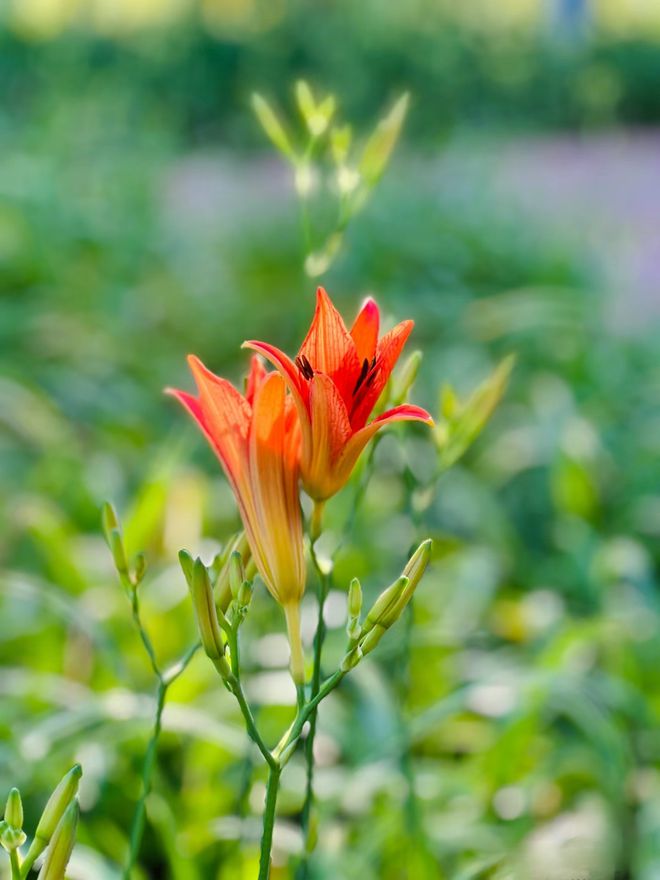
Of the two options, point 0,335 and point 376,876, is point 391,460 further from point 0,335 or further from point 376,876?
point 376,876

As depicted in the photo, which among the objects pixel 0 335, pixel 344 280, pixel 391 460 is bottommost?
pixel 391 460

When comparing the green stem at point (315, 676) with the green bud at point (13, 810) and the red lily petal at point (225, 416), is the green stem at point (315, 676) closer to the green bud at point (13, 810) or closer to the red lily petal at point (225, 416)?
the red lily petal at point (225, 416)

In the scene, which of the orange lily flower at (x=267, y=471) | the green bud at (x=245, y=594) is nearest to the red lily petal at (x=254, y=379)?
the orange lily flower at (x=267, y=471)

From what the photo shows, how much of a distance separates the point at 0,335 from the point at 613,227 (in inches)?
105

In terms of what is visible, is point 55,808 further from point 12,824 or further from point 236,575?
point 236,575

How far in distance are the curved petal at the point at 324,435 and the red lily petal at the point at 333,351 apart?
0.03 meters

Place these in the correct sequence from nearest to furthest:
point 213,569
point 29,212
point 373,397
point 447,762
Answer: point 373,397 < point 213,569 < point 447,762 < point 29,212

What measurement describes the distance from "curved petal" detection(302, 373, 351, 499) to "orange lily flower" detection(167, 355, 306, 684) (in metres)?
0.02

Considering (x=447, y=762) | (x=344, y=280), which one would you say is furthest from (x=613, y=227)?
(x=447, y=762)

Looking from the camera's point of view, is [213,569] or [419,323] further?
[419,323]

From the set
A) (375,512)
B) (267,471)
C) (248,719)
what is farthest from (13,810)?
(375,512)

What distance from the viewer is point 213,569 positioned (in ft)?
2.85

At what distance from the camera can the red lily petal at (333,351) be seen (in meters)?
0.74

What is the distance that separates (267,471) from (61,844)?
10.3 inches
